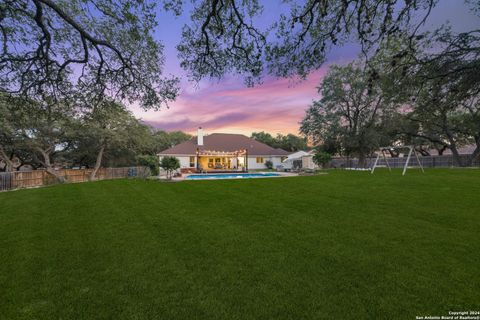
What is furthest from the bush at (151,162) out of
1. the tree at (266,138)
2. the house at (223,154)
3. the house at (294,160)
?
the tree at (266,138)

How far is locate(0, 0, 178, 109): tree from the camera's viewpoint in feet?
17.2

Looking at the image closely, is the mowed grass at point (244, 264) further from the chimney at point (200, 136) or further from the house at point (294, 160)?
the chimney at point (200, 136)

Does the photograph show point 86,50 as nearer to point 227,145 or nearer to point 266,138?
point 227,145

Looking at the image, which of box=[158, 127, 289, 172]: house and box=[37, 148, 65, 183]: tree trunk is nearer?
box=[37, 148, 65, 183]: tree trunk

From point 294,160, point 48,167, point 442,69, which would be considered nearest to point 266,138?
point 294,160

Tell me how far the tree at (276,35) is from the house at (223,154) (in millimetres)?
19341

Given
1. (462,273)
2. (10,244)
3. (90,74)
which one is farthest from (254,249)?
(90,74)

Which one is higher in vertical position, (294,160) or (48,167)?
(294,160)

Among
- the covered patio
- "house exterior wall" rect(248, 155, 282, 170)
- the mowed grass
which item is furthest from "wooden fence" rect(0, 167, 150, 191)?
"house exterior wall" rect(248, 155, 282, 170)

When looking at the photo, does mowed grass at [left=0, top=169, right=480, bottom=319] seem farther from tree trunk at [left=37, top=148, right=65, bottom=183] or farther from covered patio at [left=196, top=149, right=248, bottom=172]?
covered patio at [left=196, top=149, right=248, bottom=172]

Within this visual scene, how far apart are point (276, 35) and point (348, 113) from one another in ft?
87.6

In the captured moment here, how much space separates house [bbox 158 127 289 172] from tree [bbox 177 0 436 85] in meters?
19.3

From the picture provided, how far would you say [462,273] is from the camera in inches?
109

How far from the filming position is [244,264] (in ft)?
10.6
